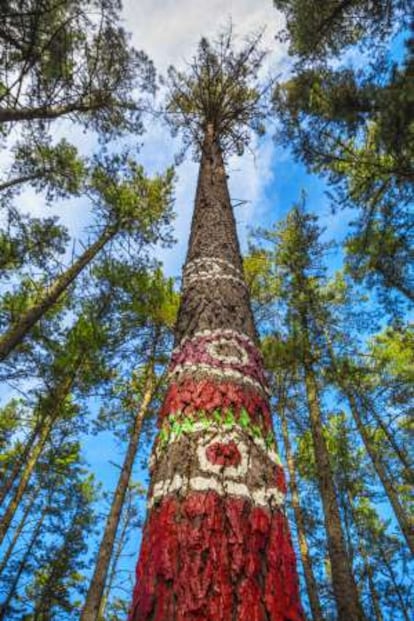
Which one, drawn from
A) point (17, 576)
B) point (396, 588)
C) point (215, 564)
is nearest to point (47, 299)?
point (17, 576)

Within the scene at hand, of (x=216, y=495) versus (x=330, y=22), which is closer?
(x=216, y=495)

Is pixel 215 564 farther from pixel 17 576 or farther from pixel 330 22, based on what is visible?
pixel 17 576

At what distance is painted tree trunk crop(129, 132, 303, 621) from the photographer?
1051 millimetres

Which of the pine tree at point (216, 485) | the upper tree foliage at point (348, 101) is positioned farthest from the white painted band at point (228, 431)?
the upper tree foliage at point (348, 101)

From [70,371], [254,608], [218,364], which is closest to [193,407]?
[218,364]

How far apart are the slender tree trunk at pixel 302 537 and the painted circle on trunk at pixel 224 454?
8900mm

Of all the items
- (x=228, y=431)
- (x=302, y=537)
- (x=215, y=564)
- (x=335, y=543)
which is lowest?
(x=215, y=564)

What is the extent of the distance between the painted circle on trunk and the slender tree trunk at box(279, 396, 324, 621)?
8900 millimetres

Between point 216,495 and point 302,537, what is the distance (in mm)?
9826

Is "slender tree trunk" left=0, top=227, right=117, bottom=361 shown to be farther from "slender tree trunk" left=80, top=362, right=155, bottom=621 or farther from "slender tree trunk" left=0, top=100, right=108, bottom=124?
"slender tree trunk" left=0, top=100, right=108, bottom=124

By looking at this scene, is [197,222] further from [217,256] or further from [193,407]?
[193,407]

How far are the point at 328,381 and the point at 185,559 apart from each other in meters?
8.91

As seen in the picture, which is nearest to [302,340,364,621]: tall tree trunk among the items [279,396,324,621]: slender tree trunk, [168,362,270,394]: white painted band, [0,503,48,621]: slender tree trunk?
[279,396,324,621]: slender tree trunk

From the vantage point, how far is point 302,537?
9.40 meters
